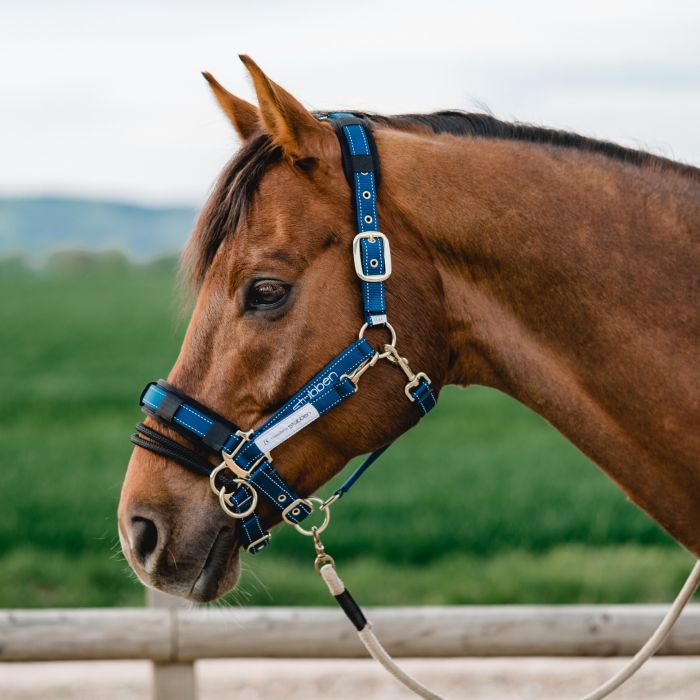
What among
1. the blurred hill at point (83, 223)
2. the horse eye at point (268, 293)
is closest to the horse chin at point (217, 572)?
the horse eye at point (268, 293)

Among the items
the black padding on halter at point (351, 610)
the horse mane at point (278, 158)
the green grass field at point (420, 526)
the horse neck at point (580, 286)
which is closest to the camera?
the horse neck at point (580, 286)

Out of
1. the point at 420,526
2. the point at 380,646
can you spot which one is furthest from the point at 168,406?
the point at 420,526

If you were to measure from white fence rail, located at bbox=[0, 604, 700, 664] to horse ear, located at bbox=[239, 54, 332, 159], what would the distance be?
2.20 metres

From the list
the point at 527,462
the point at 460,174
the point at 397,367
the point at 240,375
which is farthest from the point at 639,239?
the point at 527,462

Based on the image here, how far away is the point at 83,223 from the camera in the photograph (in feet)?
611

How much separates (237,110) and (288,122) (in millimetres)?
325

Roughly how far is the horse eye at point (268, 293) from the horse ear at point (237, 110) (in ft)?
1.66

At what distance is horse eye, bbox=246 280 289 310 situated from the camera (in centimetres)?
226

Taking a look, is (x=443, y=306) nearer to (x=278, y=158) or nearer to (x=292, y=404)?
(x=292, y=404)

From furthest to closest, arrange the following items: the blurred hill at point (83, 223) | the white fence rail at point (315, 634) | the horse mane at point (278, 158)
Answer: the blurred hill at point (83, 223)
the white fence rail at point (315, 634)
the horse mane at point (278, 158)

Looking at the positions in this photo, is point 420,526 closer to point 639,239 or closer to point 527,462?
point 527,462

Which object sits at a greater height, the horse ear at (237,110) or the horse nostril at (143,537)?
the horse ear at (237,110)

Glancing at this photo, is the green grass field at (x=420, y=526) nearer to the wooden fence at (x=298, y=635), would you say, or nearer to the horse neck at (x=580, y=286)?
the wooden fence at (x=298, y=635)

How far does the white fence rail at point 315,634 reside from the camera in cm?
383
